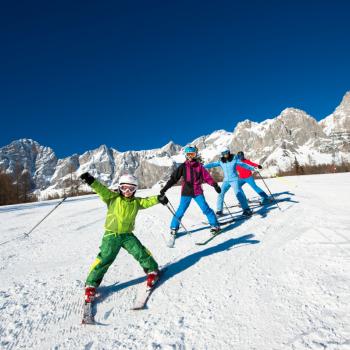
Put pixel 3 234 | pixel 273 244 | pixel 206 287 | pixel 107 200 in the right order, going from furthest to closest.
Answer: pixel 3 234
pixel 273 244
pixel 107 200
pixel 206 287

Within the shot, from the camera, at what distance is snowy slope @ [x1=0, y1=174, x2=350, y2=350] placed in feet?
8.75

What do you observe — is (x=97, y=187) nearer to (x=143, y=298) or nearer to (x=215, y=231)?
(x=143, y=298)

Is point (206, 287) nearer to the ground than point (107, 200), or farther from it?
nearer to the ground

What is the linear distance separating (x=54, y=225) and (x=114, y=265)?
16.2 ft

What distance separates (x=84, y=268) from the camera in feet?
16.0

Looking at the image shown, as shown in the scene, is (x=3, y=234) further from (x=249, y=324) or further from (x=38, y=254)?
(x=249, y=324)

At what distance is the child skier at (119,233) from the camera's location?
3854 mm

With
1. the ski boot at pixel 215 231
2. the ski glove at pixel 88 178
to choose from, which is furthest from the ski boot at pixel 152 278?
the ski boot at pixel 215 231

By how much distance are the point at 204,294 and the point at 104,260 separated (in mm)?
1420

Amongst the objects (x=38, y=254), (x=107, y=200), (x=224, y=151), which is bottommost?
(x=38, y=254)

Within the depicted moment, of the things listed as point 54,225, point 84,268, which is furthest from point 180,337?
point 54,225

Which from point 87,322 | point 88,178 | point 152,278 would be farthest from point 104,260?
point 88,178

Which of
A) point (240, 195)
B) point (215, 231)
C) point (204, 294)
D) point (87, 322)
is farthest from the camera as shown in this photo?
point (240, 195)

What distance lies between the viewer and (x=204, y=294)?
11.5 feet
